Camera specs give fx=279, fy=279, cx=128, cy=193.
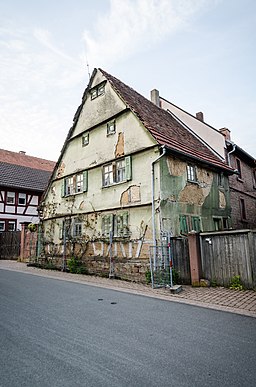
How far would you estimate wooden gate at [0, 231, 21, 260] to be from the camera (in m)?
21.1

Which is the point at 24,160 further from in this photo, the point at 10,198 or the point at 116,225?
the point at 116,225

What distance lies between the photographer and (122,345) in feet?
13.3

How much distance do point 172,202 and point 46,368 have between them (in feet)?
29.5

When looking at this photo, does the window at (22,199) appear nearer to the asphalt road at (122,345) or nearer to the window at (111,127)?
the window at (111,127)

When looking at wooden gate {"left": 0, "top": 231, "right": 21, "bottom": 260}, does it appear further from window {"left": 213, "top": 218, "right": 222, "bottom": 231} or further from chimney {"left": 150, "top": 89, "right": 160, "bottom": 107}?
window {"left": 213, "top": 218, "right": 222, "bottom": 231}

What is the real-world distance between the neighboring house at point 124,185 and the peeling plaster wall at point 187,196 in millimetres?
41

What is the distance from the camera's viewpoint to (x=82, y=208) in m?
15.3

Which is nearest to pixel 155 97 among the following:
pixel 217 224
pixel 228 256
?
pixel 217 224

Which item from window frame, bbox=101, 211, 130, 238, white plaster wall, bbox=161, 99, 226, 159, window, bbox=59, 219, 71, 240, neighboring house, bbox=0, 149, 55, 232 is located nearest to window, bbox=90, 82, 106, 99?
white plaster wall, bbox=161, 99, 226, 159

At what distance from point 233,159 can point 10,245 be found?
17440 millimetres

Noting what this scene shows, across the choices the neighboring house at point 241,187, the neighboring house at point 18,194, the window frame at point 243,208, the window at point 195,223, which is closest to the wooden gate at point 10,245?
the neighboring house at point 18,194

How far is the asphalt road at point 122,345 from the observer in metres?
3.11

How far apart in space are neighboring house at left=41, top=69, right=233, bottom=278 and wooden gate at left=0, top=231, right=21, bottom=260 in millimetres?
4905

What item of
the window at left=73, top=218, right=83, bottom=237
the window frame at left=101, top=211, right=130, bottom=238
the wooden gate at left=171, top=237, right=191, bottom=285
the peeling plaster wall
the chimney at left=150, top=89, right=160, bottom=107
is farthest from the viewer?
the chimney at left=150, top=89, right=160, bottom=107
